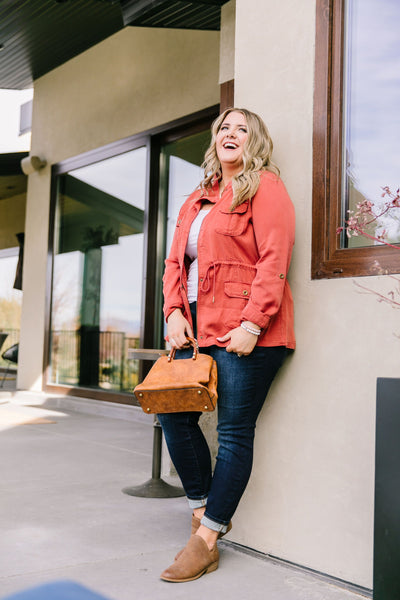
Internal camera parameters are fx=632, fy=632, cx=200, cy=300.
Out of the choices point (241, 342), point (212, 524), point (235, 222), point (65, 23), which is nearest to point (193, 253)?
point (235, 222)

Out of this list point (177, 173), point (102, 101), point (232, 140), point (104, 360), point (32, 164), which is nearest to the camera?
point (232, 140)

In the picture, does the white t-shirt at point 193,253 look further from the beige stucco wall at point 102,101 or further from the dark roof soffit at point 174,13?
the beige stucco wall at point 102,101

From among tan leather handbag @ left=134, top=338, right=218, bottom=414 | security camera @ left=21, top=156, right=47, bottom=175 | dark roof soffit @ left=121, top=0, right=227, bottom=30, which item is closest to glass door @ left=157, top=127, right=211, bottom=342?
dark roof soffit @ left=121, top=0, right=227, bottom=30

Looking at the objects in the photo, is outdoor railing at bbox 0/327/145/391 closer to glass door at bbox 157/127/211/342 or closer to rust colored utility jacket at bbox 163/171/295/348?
glass door at bbox 157/127/211/342

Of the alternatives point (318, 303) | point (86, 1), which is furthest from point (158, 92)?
point (318, 303)

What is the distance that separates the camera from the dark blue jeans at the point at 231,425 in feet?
6.82

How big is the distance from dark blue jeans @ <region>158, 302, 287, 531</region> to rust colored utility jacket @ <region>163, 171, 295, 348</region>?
67 millimetres

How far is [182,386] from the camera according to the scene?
2039 mm

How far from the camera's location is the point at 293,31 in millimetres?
2324

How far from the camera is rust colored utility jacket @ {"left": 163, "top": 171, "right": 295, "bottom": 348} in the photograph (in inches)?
80.8

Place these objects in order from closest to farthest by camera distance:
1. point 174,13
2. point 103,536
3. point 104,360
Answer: point 103,536, point 174,13, point 104,360

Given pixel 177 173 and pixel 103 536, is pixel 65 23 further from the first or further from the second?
pixel 103 536

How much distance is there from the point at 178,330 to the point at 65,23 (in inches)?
204

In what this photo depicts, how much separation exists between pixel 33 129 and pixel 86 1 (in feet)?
8.04
